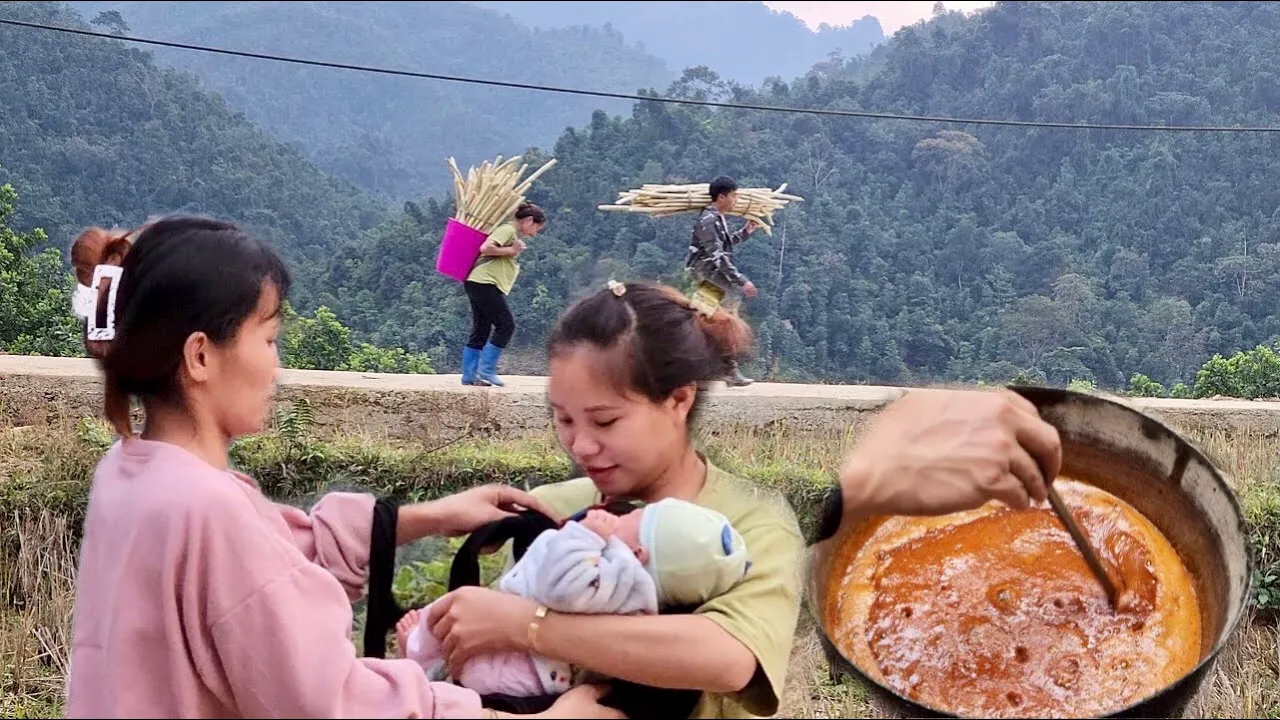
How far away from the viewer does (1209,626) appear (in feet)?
4.25

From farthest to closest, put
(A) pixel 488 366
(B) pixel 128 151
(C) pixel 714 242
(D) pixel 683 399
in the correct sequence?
1. (B) pixel 128 151
2. (A) pixel 488 366
3. (C) pixel 714 242
4. (D) pixel 683 399

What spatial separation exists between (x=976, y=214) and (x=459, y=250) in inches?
414

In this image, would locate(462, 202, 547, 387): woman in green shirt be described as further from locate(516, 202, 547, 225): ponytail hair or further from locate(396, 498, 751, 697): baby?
locate(396, 498, 751, 697): baby

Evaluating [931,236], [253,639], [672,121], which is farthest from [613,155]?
[253,639]

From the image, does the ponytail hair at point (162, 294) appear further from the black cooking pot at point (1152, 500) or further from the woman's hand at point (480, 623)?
the black cooking pot at point (1152, 500)

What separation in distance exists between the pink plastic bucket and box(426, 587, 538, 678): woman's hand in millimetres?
3774

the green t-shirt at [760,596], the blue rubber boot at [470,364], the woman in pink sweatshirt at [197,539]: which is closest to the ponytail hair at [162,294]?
the woman in pink sweatshirt at [197,539]

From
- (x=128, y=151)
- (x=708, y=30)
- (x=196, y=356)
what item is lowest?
(x=128, y=151)

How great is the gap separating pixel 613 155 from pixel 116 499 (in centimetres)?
1679

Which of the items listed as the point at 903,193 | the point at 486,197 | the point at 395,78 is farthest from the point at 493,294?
the point at 395,78

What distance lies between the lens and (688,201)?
540 centimetres

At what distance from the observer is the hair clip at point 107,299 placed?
118 centimetres

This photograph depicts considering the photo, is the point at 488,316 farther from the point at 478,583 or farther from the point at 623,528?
the point at 623,528

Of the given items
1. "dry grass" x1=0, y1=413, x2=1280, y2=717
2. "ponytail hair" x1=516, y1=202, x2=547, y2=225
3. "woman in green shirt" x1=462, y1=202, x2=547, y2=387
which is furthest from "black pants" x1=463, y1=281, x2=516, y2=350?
"dry grass" x1=0, y1=413, x2=1280, y2=717
